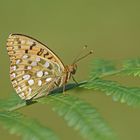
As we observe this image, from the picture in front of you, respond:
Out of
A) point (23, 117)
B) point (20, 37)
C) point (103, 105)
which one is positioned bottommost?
point (103, 105)

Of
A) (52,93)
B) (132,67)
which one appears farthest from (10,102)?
(132,67)

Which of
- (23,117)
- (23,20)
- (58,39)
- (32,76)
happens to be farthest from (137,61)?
(23,20)

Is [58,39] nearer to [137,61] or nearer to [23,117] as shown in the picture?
[137,61]

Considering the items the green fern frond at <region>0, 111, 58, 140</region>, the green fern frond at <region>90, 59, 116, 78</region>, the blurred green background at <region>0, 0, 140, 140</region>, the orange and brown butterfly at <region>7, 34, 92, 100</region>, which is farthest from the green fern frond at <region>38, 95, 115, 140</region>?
the blurred green background at <region>0, 0, 140, 140</region>

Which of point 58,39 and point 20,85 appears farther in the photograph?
point 58,39

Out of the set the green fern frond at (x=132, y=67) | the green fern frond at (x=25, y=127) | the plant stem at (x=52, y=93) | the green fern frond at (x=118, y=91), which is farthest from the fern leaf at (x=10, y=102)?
the green fern frond at (x=132, y=67)

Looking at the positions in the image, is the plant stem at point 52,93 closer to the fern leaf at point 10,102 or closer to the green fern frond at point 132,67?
the fern leaf at point 10,102

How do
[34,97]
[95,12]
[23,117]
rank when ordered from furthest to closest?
[95,12]
[34,97]
[23,117]
